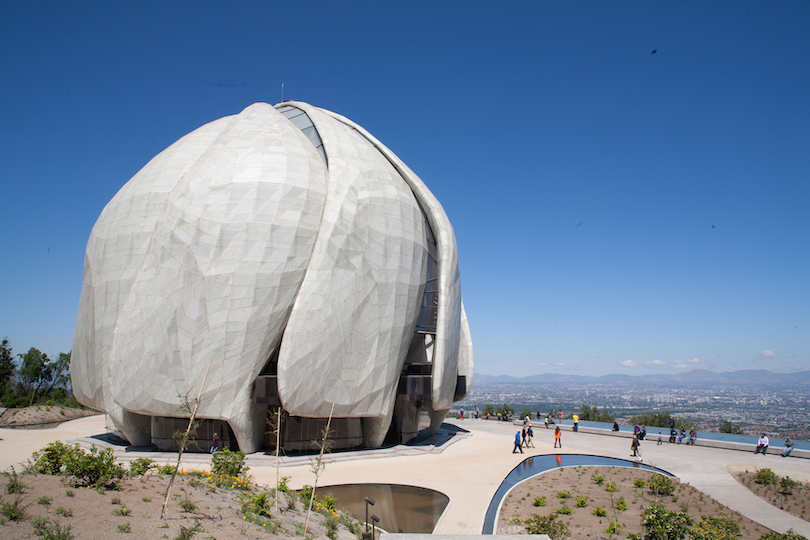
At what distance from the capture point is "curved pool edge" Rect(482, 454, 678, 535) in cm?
1505

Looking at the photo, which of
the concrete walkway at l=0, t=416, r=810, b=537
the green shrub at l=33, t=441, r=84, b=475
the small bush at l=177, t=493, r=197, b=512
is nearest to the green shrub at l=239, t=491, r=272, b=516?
the small bush at l=177, t=493, r=197, b=512

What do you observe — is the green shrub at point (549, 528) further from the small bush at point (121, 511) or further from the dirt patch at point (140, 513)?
the small bush at point (121, 511)

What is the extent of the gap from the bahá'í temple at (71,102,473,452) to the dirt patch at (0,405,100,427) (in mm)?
16625

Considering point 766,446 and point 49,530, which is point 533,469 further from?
point 49,530

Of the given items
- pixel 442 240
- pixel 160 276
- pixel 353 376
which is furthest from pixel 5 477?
pixel 442 240

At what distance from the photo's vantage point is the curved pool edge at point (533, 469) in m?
15.0

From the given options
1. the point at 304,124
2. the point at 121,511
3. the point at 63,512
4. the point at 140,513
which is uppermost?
the point at 304,124

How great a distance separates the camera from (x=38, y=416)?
123 ft

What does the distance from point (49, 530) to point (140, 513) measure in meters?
2.17

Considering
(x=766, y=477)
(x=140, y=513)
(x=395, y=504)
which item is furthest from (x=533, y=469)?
(x=140, y=513)

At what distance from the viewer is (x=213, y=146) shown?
2512 centimetres

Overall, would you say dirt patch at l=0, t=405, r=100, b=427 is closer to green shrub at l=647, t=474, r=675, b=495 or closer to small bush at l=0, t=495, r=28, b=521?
small bush at l=0, t=495, r=28, b=521

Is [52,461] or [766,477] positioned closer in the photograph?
[52,461]

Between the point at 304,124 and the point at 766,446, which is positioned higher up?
the point at 304,124
